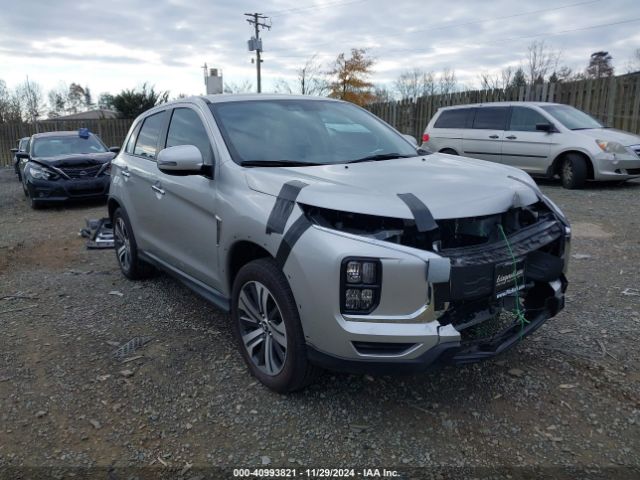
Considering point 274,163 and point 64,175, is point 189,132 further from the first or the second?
point 64,175

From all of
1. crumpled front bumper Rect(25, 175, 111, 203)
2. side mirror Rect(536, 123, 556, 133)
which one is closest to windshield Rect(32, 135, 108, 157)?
crumpled front bumper Rect(25, 175, 111, 203)

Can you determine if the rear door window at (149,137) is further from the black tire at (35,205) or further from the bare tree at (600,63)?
the bare tree at (600,63)

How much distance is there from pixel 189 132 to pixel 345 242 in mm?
2049

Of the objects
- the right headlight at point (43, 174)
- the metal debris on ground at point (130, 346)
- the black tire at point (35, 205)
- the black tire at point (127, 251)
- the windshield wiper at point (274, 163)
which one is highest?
the windshield wiper at point (274, 163)

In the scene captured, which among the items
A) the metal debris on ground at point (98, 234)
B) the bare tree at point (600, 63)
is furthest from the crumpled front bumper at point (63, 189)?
the bare tree at point (600, 63)

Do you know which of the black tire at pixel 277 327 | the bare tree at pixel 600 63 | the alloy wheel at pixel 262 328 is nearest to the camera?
the black tire at pixel 277 327

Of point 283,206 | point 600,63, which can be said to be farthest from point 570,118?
point 600,63

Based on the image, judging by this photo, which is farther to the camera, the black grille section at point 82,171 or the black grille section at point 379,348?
the black grille section at point 82,171

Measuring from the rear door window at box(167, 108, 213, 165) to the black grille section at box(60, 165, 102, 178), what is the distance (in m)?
6.92

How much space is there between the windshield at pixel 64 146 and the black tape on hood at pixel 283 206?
31.9 ft

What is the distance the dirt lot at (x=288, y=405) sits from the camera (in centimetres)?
250

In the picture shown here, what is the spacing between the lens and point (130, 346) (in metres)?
3.76

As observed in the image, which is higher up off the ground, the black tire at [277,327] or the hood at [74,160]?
the hood at [74,160]

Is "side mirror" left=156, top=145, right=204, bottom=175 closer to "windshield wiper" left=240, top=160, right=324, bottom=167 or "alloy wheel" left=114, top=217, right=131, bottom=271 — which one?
"windshield wiper" left=240, top=160, right=324, bottom=167
